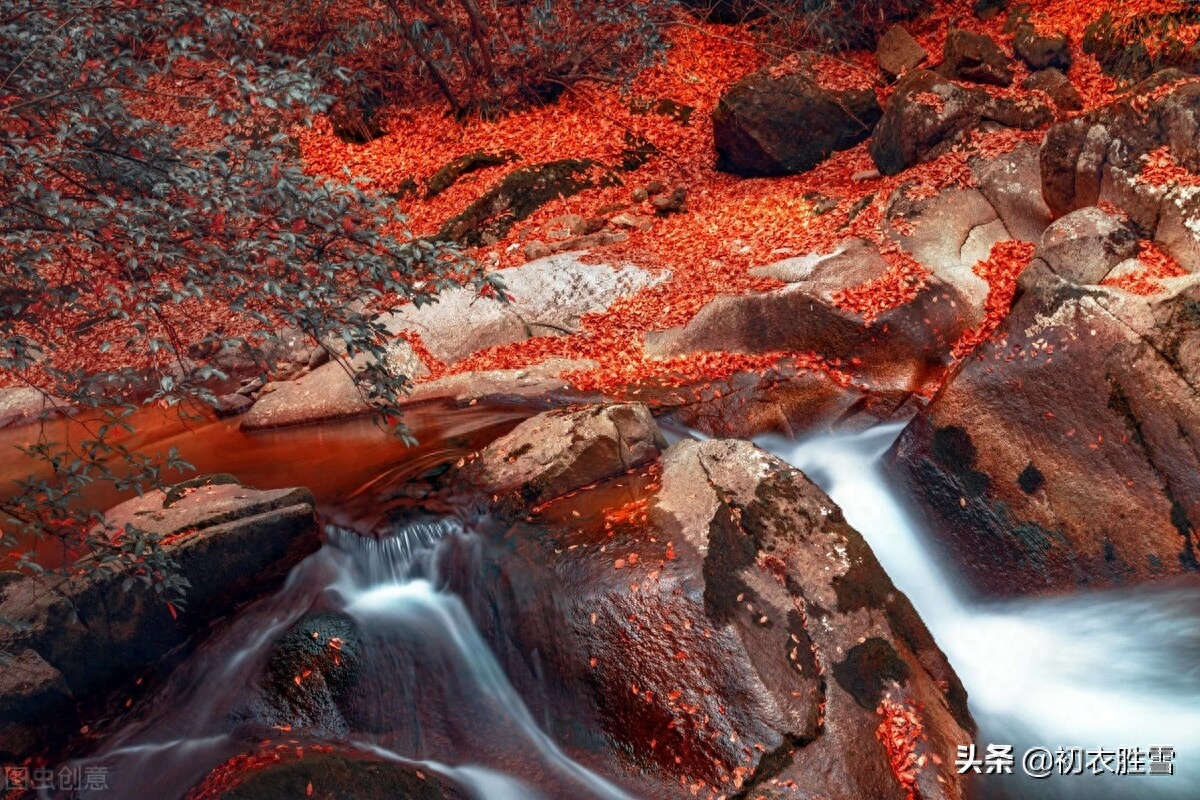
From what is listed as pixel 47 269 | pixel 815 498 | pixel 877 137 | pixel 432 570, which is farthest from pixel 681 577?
pixel 47 269

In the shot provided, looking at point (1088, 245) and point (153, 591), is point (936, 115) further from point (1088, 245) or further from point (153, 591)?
point (153, 591)

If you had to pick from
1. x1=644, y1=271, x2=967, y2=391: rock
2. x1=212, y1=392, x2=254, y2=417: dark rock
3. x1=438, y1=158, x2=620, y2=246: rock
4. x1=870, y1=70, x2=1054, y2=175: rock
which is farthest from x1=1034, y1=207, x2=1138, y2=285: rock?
x1=212, y1=392, x2=254, y2=417: dark rock

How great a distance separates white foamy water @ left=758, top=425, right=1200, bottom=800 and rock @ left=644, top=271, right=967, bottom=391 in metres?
2.18

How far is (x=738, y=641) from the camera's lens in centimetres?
456

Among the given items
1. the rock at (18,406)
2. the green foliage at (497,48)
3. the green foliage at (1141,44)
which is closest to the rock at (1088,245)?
the green foliage at (1141,44)

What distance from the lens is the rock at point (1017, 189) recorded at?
30.3 feet

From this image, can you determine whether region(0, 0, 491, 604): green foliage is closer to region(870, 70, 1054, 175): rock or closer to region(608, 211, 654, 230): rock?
region(608, 211, 654, 230): rock

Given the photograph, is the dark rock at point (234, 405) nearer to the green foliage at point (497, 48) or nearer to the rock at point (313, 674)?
the rock at point (313, 674)

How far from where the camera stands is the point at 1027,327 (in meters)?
6.09

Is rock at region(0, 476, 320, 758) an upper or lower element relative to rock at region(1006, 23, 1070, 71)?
lower

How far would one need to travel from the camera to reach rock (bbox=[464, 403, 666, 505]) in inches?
229

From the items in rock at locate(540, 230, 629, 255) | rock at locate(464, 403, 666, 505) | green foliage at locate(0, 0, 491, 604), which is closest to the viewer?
green foliage at locate(0, 0, 491, 604)

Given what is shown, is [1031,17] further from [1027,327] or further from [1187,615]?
[1187,615]

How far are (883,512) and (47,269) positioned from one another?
40.6ft
